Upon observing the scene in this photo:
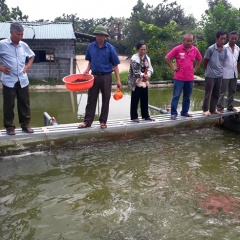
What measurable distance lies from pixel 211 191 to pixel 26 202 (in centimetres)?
210

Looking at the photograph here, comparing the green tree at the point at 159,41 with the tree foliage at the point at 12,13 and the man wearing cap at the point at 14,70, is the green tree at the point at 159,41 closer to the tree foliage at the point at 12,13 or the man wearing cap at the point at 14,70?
the man wearing cap at the point at 14,70

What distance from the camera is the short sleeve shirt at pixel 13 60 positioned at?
402 centimetres

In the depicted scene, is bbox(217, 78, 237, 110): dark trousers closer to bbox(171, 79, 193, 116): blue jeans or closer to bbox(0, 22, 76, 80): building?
bbox(171, 79, 193, 116): blue jeans

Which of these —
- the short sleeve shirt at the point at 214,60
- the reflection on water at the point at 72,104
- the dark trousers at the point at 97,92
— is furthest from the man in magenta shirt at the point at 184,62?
the reflection on water at the point at 72,104

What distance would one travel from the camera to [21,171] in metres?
4.01

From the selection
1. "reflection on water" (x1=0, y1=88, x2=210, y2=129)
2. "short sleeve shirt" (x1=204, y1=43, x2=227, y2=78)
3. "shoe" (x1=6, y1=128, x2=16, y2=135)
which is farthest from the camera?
"reflection on water" (x1=0, y1=88, x2=210, y2=129)

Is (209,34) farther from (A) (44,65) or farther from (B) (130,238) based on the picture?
(B) (130,238)

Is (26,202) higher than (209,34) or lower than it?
lower

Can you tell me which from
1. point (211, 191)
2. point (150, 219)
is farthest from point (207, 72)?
point (150, 219)

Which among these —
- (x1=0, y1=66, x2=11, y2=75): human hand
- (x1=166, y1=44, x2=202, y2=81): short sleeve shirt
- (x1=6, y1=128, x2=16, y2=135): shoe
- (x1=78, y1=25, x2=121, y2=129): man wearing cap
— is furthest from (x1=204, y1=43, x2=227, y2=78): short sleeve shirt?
(x1=6, y1=128, x2=16, y2=135): shoe

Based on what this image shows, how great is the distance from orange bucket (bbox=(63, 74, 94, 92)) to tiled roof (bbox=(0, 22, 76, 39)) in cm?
1021

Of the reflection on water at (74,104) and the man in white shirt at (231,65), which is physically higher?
the man in white shirt at (231,65)

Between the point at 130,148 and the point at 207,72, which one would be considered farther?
the point at 207,72

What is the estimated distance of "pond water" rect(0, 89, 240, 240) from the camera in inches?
109
